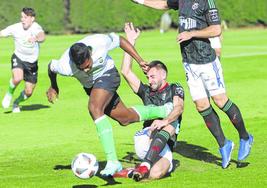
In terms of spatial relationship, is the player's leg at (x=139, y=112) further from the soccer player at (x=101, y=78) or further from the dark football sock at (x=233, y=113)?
the dark football sock at (x=233, y=113)

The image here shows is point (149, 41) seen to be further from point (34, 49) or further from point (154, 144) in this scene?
point (154, 144)

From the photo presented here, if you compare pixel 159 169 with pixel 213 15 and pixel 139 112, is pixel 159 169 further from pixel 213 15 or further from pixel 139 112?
pixel 213 15

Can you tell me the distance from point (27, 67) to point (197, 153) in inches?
306

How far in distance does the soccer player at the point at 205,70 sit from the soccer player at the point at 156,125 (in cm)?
34

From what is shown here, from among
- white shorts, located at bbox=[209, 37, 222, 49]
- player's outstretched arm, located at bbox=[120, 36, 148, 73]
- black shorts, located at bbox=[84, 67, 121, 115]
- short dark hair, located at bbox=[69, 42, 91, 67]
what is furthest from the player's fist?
white shorts, located at bbox=[209, 37, 222, 49]

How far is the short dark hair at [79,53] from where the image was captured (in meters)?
10.1

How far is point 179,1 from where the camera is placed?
37.9 feet

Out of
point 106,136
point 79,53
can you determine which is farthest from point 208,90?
point 79,53

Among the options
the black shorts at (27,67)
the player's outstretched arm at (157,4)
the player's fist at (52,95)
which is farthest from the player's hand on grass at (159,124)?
the black shorts at (27,67)

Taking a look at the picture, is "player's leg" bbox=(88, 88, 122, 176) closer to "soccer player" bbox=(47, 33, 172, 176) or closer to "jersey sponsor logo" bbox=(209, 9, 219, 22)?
"soccer player" bbox=(47, 33, 172, 176)

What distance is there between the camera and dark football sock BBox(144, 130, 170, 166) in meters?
Answer: 10.4

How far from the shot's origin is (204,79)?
37.0 ft

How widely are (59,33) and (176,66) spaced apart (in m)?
25.1

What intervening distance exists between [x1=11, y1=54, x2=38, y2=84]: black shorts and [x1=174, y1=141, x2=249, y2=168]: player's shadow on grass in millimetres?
6706
